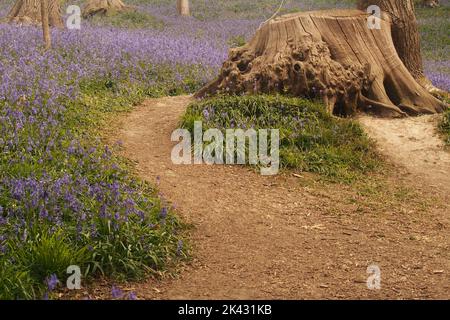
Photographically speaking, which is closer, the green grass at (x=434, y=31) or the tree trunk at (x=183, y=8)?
the green grass at (x=434, y=31)

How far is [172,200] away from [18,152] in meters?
1.88

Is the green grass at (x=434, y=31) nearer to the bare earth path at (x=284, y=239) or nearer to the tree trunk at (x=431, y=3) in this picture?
the tree trunk at (x=431, y=3)

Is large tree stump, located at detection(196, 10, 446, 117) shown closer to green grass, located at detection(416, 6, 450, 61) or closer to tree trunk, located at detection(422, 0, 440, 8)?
green grass, located at detection(416, 6, 450, 61)

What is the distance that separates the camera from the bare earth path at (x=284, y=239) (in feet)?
18.1

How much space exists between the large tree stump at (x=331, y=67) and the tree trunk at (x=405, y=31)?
0.31 m

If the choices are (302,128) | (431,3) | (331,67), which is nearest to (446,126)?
(331,67)

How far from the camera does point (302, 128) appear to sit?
927cm

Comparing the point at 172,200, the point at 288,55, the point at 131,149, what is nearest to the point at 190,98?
the point at 288,55

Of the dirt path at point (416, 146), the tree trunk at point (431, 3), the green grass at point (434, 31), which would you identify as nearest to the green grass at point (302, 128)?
the dirt path at point (416, 146)

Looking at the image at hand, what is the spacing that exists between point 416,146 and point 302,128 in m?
1.80

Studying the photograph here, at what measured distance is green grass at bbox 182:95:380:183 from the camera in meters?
8.65

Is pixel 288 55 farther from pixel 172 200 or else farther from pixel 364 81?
pixel 172 200

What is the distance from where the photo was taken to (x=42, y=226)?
Answer: 580 cm
